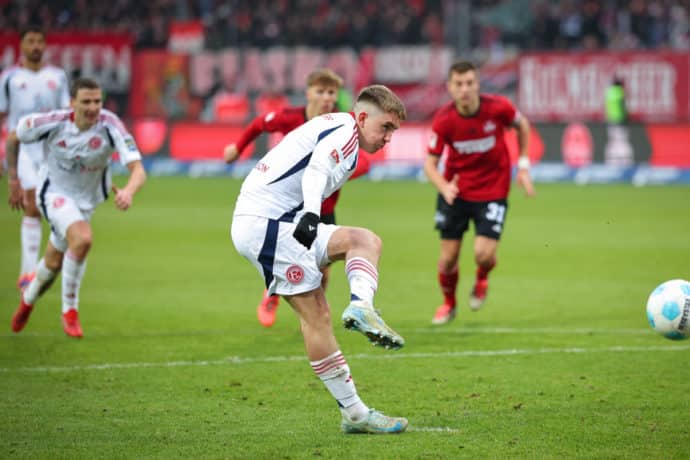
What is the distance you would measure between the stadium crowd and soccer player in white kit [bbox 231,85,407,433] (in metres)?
24.3

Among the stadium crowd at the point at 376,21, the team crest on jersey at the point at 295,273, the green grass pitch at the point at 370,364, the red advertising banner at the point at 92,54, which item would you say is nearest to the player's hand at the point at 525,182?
the green grass pitch at the point at 370,364

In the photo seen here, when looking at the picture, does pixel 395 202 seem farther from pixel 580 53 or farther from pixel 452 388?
pixel 452 388

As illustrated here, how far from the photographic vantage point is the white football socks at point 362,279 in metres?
5.79

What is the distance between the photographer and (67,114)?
933cm

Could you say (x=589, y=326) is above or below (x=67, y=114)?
below

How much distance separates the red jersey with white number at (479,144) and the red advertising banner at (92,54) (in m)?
25.9

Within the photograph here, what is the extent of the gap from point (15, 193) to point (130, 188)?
1.70m

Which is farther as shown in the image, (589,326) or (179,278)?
(179,278)

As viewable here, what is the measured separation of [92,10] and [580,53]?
16.6m

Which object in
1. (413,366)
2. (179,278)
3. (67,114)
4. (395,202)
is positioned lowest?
(395,202)

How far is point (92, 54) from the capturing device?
35375 mm

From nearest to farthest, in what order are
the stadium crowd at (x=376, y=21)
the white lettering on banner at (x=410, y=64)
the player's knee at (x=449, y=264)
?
the player's knee at (x=449, y=264), the stadium crowd at (x=376, y=21), the white lettering on banner at (x=410, y=64)

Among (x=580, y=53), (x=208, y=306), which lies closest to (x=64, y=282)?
(x=208, y=306)

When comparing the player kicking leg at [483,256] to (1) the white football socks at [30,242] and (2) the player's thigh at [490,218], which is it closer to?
(2) the player's thigh at [490,218]
